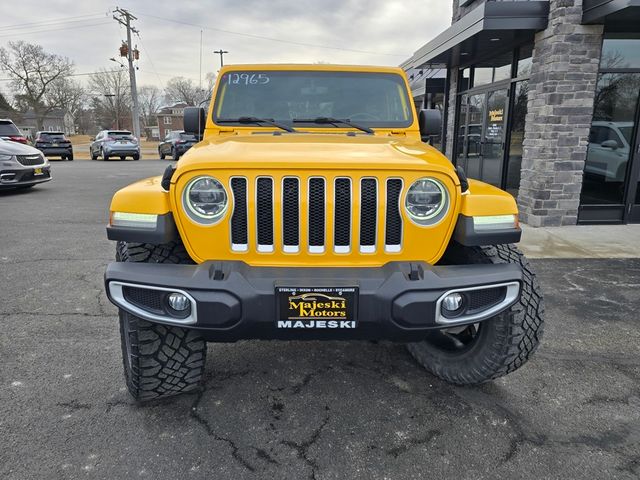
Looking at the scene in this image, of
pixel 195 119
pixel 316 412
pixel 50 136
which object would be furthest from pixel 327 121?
pixel 50 136

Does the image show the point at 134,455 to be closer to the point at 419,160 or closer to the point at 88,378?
the point at 88,378

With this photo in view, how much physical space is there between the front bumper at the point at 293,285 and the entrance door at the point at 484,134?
736cm

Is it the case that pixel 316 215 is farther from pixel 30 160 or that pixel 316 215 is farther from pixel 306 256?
pixel 30 160

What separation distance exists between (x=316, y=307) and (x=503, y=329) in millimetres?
1041

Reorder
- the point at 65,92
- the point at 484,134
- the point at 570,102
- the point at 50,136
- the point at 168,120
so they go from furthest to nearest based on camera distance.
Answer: the point at 168,120 < the point at 65,92 < the point at 50,136 < the point at 484,134 < the point at 570,102

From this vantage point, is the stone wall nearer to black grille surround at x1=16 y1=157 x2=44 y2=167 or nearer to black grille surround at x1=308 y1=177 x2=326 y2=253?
black grille surround at x1=308 y1=177 x2=326 y2=253

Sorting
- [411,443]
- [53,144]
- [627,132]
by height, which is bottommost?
[411,443]

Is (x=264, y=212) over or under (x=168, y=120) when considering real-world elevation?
under

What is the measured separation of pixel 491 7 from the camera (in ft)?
22.9

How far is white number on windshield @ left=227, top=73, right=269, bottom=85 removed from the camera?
3604mm

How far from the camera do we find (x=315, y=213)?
86.7 inches

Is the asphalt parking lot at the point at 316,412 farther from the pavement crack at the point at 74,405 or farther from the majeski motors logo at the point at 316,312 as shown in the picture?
the majeski motors logo at the point at 316,312

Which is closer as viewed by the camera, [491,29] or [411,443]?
[411,443]

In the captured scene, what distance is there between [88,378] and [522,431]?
2452 millimetres
